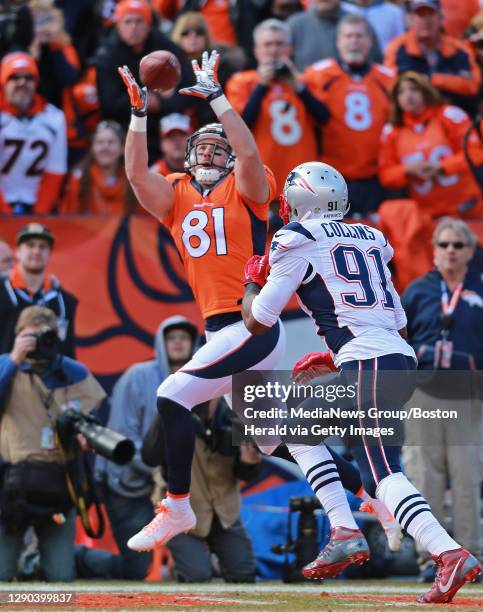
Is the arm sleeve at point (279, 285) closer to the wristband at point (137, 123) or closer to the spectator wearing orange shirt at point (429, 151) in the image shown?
the wristband at point (137, 123)

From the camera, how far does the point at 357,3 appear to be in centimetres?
1253

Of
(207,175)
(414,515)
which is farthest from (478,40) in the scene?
(414,515)

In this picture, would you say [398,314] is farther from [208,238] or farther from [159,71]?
[159,71]

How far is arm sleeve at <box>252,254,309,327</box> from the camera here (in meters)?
6.01

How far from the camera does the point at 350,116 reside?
35.8 ft

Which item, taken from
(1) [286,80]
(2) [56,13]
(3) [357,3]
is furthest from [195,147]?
(3) [357,3]

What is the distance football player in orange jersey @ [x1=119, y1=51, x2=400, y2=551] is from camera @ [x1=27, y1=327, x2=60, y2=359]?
151 centimetres

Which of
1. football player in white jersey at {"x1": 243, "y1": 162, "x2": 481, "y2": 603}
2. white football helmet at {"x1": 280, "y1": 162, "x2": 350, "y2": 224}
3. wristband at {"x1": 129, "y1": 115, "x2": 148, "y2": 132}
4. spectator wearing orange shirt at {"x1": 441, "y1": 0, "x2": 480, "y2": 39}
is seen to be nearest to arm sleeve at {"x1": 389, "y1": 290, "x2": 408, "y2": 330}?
football player in white jersey at {"x1": 243, "y1": 162, "x2": 481, "y2": 603}

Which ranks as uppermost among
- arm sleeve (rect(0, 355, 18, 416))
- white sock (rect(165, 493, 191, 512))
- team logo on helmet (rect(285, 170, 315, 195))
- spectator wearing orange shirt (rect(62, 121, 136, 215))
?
spectator wearing orange shirt (rect(62, 121, 136, 215))

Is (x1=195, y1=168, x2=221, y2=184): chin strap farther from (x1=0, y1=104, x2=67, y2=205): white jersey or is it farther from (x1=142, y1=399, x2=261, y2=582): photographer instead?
(x1=0, y1=104, x2=67, y2=205): white jersey

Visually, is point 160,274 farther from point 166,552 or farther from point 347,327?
point 347,327

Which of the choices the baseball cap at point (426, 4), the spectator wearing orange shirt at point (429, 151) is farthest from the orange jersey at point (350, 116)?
the baseball cap at point (426, 4)

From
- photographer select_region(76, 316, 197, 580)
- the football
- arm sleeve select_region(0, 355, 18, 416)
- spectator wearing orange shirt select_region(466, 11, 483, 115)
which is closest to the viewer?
the football

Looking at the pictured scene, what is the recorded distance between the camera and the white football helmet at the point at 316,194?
6.24m
